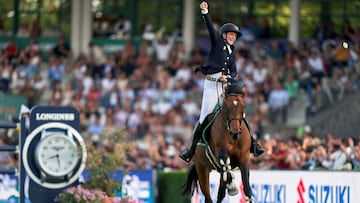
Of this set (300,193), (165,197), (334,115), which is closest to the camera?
(300,193)

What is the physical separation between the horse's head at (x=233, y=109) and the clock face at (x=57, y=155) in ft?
11.4

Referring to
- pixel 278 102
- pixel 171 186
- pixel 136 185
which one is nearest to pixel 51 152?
pixel 171 186

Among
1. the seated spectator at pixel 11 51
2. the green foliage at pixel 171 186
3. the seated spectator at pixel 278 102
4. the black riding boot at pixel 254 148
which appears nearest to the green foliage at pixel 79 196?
the black riding boot at pixel 254 148

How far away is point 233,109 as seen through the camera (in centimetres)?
1908

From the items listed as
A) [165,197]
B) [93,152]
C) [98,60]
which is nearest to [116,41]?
[98,60]

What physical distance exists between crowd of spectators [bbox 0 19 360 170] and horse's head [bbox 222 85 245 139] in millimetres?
10786

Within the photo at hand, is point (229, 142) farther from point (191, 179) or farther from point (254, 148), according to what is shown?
point (191, 179)

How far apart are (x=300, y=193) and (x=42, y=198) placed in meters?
4.80

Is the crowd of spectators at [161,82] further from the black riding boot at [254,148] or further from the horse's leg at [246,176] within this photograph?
the horse's leg at [246,176]

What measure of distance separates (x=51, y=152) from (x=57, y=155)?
0.15 m

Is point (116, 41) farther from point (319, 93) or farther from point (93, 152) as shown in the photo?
Answer: point (93, 152)

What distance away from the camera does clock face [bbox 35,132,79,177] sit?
21328 millimetres

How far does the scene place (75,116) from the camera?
2162 centimetres

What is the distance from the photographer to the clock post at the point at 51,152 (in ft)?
70.0
